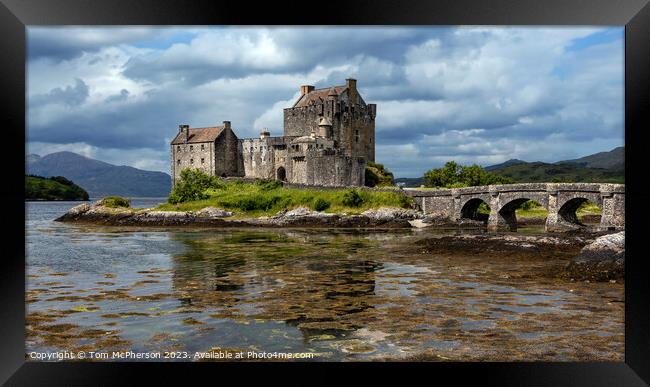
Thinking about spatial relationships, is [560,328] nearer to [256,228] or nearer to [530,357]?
[530,357]

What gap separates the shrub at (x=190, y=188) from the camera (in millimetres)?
54297

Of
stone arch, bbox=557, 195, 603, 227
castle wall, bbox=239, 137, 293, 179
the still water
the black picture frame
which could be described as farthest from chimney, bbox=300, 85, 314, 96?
the black picture frame

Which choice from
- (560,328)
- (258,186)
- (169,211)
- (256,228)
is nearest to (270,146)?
(258,186)

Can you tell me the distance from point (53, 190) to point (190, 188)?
57.7m

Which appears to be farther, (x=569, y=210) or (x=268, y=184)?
(x=268, y=184)

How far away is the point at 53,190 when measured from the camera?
100812mm

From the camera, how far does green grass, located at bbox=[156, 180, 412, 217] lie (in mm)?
47750

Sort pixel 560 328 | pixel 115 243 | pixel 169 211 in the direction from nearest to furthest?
pixel 560 328
pixel 115 243
pixel 169 211

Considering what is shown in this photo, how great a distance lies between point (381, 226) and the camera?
43406 millimetres

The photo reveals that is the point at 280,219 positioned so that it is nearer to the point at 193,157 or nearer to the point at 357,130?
the point at 357,130

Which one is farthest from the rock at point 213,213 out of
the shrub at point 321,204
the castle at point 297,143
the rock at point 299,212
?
the castle at point 297,143

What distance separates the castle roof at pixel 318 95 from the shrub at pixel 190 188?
573 inches

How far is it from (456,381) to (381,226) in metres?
36.6

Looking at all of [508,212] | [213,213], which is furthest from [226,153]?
[508,212]
